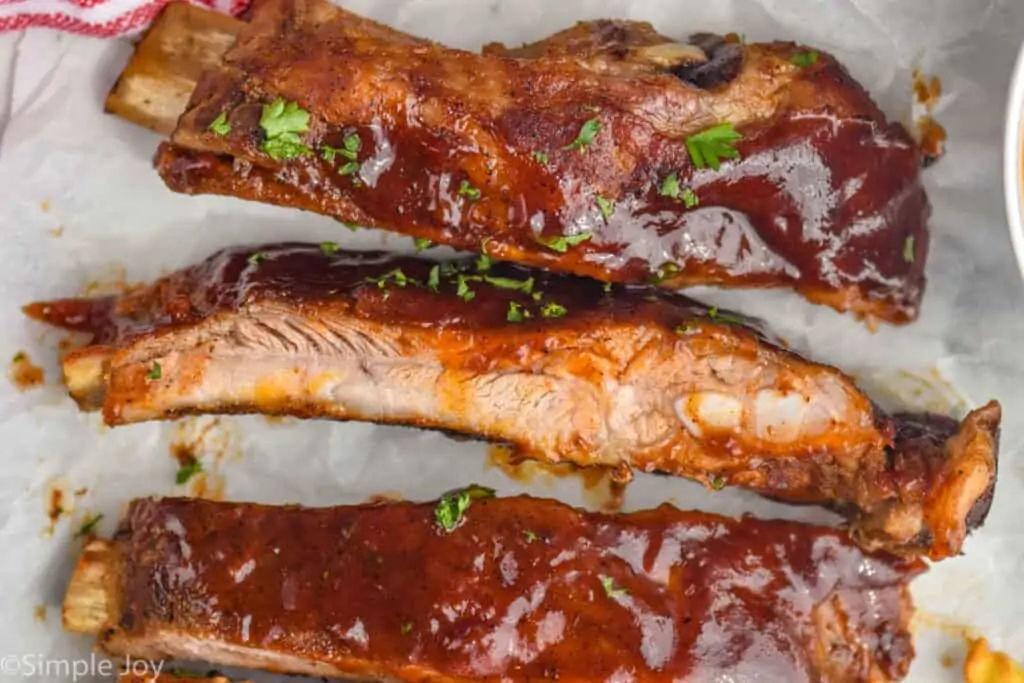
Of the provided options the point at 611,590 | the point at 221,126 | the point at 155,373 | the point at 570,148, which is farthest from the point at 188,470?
the point at 570,148

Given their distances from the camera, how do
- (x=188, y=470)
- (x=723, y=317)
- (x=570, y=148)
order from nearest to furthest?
(x=570, y=148)
(x=723, y=317)
(x=188, y=470)

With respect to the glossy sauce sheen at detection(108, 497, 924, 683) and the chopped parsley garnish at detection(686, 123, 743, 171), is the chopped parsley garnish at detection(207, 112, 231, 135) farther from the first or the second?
the chopped parsley garnish at detection(686, 123, 743, 171)

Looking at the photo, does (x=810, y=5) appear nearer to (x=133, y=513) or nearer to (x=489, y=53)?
(x=489, y=53)

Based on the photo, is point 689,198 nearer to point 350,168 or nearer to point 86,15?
point 350,168

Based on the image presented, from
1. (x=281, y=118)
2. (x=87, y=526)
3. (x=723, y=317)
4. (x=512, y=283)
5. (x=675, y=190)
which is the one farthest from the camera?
(x=87, y=526)

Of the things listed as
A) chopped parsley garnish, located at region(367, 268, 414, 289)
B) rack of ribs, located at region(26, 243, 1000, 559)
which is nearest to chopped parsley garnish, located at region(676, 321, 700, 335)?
rack of ribs, located at region(26, 243, 1000, 559)

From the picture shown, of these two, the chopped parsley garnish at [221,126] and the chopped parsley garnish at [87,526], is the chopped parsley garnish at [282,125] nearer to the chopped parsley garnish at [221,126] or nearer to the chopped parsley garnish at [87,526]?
the chopped parsley garnish at [221,126]
